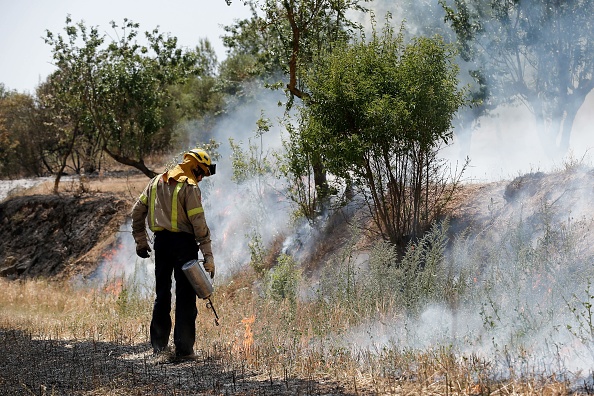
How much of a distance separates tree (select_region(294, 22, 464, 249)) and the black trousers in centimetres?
301

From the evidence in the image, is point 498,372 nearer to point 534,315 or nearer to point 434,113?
point 534,315

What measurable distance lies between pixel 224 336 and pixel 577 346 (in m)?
3.86

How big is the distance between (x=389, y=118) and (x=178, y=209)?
3.20 meters

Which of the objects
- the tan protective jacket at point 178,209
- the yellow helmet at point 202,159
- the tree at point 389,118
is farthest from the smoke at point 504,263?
the yellow helmet at point 202,159

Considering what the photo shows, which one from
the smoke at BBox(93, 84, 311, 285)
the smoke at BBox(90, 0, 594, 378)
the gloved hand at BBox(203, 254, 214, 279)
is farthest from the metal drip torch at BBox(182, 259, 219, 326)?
the smoke at BBox(93, 84, 311, 285)

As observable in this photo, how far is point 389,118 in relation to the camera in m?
9.76

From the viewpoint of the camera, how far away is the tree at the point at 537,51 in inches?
750

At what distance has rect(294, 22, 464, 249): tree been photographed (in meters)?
9.90

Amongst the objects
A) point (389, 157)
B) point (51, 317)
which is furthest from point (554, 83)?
point (51, 317)

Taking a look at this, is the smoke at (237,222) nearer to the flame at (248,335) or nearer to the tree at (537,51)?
the flame at (248,335)

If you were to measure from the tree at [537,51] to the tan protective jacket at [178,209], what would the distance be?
44.4ft

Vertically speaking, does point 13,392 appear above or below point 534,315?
below

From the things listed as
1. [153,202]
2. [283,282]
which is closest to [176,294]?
[153,202]

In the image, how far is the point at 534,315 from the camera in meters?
6.38
